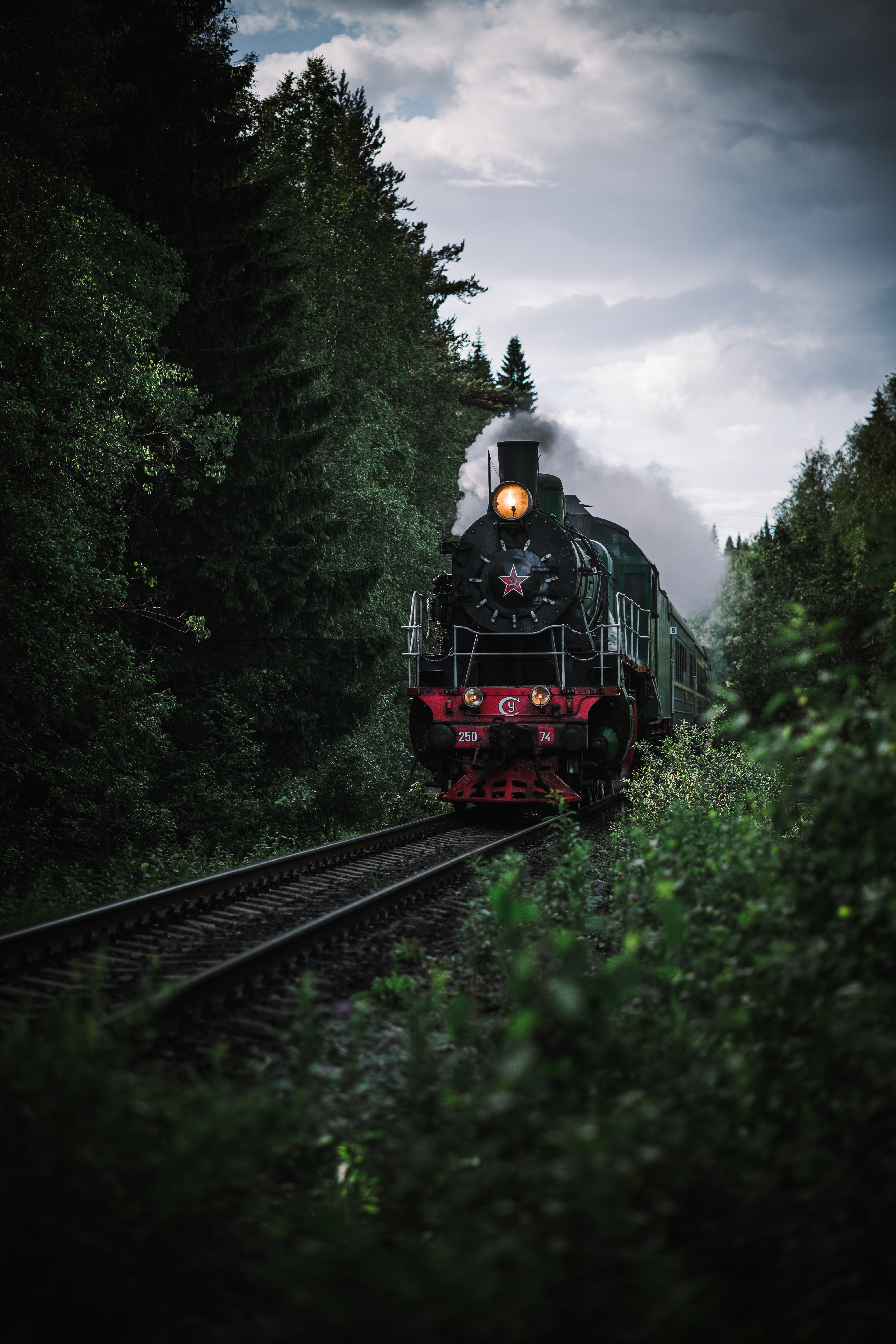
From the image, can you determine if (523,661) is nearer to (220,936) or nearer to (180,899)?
(180,899)

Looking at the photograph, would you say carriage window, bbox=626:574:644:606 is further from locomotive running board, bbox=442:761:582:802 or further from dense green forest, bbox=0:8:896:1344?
locomotive running board, bbox=442:761:582:802

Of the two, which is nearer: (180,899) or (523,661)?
(180,899)

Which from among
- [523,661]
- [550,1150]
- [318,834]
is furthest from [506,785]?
[550,1150]

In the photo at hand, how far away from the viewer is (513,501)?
11414 millimetres

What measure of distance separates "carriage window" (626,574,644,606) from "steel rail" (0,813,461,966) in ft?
20.8

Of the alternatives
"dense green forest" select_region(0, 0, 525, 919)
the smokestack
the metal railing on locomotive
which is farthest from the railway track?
the smokestack

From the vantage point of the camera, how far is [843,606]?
88.6ft

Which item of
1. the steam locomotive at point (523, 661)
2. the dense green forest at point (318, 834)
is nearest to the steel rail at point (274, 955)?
the dense green forest at point (318, 834)

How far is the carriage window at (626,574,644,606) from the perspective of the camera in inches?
565

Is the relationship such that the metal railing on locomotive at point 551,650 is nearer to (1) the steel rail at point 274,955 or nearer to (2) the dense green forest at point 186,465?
(2) the dense green forest at point 186,465

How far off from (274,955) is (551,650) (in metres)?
7.18

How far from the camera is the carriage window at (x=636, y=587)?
14359mm

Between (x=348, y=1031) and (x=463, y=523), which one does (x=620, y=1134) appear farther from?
(x=463, y=523)

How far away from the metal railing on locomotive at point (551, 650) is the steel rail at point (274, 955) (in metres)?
3.71
